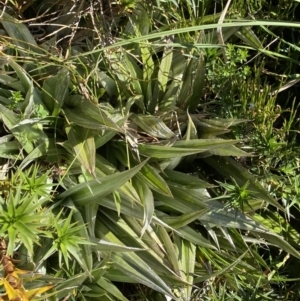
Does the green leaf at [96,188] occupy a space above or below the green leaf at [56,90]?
below

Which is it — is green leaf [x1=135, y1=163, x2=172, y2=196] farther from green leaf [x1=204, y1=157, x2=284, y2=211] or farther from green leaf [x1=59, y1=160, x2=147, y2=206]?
green leaf [x1=204, y1=157, x2=284, y2=211]

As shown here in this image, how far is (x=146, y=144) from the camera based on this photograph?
1258mm

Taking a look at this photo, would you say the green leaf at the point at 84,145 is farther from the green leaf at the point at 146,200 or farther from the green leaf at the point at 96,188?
the green leaf at the point at 146,200

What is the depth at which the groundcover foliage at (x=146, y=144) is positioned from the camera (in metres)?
1.21

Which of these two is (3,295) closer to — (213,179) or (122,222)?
(122,222)

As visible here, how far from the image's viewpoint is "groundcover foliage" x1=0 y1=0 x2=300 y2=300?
1206 millimetres

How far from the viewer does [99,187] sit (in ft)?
3.93

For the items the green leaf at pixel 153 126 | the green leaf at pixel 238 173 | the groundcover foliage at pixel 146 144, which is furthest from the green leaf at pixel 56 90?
the green leaf at pixel 238 173

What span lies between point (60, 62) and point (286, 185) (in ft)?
2.23

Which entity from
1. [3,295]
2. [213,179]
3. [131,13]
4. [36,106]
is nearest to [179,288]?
[213,179]

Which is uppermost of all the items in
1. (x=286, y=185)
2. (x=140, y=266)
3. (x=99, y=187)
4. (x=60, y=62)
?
(x=60, y=62)

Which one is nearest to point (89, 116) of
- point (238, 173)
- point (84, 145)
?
point (84, 145)

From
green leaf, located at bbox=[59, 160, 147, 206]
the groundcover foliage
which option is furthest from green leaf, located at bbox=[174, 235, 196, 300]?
green leaf, located at bbox=[59, 160, 147, 206]


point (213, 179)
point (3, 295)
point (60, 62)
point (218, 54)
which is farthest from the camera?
point (213, 179)
